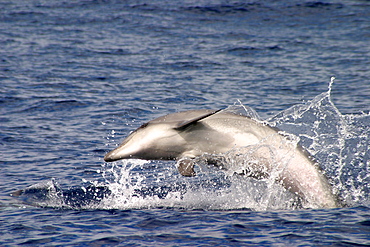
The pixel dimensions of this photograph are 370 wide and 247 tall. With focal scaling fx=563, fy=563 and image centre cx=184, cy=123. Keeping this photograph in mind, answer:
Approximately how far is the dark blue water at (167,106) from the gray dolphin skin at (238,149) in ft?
1.28

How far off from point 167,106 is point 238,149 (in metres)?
7.78

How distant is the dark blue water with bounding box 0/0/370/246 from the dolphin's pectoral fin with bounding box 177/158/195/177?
2.41 feet

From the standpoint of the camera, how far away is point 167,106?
17.3 metres

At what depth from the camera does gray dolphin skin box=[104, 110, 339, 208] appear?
970cm

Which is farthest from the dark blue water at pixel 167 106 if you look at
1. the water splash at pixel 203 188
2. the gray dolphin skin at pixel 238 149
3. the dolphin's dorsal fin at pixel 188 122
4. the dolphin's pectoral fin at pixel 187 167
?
the dolphin's dorsal fin at pixel 188 122

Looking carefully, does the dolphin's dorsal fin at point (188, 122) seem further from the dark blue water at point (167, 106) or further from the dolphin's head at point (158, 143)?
the dark blue water at point (167, 106)

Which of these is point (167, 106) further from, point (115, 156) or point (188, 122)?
point (188, 122)

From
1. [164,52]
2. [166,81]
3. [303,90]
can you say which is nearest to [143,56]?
[164,52]

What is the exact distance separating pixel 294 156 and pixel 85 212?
380cm

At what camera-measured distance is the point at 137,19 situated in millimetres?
30953

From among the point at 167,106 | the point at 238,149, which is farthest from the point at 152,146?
the point at 167,106

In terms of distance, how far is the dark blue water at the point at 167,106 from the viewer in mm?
9070

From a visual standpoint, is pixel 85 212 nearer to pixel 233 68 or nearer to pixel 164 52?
pixel 233 68

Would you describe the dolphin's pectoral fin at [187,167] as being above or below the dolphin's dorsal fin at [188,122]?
below
